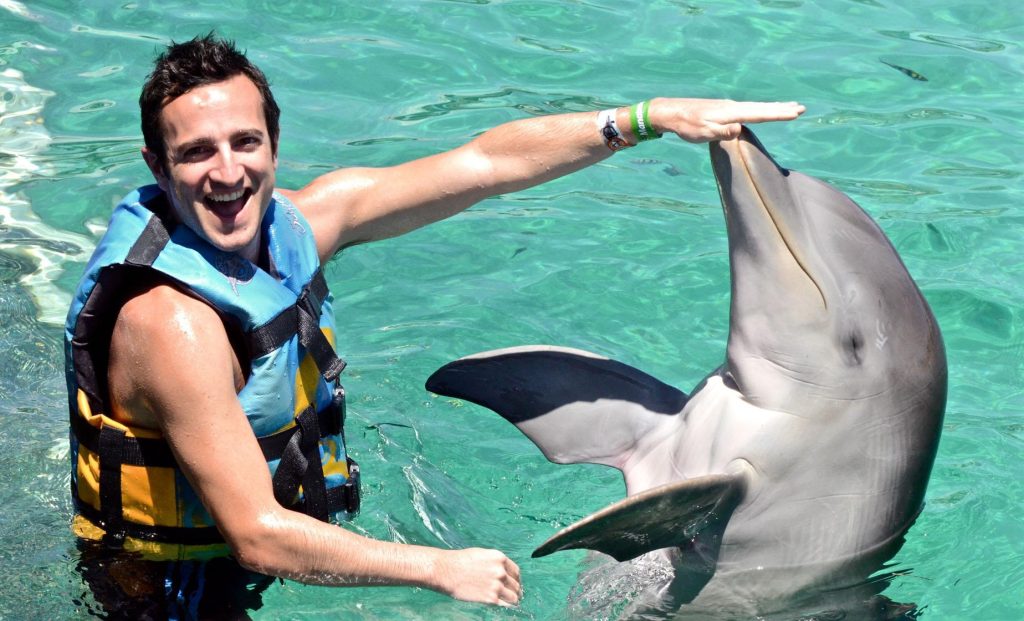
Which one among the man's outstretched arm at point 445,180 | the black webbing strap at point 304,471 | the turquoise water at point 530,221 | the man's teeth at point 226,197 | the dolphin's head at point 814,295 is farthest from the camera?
the turquoise water at point 530,221

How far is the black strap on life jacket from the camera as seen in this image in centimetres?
419

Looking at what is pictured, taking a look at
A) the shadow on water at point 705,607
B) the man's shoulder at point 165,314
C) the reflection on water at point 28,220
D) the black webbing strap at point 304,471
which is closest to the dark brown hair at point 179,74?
the man's shoulder at point 165,314

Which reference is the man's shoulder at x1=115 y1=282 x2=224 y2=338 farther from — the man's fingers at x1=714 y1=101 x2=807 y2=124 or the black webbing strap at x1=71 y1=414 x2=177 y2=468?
the man's fingers at x1=714 y1=101 x2=807 y2=124

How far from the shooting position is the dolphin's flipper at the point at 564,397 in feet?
16.1

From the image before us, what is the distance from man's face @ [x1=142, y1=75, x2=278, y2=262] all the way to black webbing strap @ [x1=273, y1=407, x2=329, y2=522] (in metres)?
0.69

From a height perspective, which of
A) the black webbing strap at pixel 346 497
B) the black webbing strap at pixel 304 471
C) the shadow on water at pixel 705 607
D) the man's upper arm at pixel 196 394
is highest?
the man's upper arm at pixel 196 394

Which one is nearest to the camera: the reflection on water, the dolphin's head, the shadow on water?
the dolphin's head

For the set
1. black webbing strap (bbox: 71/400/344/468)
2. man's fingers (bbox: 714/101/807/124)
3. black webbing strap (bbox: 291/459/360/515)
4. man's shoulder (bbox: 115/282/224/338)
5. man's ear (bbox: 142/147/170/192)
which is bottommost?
black webbing strap (bbox: 291/459/360/515)

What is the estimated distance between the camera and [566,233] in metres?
7.73

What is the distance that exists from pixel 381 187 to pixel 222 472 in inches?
65.5

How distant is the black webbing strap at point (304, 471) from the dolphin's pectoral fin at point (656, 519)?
2.97 feet

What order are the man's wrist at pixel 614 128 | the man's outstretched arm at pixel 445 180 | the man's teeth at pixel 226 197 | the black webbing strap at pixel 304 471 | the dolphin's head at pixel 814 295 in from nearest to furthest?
the man's teeth at pixel 226 197 < the dolphin's head at pixel 814 295 < the black webbing strap at pixel 304 471 < the man's wrist at pixel 614 128 < the man's outstretched arm at pixel 445 180

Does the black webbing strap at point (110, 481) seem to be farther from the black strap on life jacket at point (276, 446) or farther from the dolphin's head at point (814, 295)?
the dolphin's head at point (814, 295)

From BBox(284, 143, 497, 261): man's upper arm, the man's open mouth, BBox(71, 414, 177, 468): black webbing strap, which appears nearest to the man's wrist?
BBox(284, 143, 497, 261): man's upper arm
